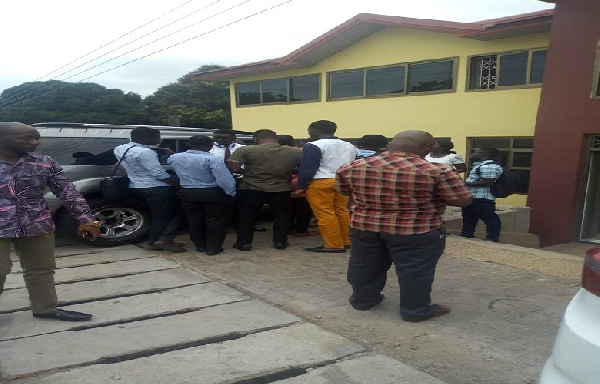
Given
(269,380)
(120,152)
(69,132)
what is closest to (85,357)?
(269,380)

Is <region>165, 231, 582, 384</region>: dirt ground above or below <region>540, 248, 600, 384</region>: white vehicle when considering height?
below

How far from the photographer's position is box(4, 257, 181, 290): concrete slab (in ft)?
15.4

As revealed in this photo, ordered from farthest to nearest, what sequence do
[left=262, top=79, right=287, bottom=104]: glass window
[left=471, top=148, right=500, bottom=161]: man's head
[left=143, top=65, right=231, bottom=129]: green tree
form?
[left=143, top=65, right=231, bottom=129]: green tree, [left=262, top=79, right=287, bottom=104]: glass window, [left=471, top=148, right=500, bottom=161]: man's head

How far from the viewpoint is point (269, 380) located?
109 inches

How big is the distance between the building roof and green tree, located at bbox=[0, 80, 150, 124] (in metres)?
17.2

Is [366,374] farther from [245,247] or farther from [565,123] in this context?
[565,123]

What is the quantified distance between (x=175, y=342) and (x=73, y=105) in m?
33.7

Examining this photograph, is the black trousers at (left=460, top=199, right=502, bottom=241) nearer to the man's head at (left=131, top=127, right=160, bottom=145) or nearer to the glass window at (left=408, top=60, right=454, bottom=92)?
the man's head at (left=131, top=127, right=160, bottom=145)

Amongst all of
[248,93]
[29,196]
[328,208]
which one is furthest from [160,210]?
[248,93]

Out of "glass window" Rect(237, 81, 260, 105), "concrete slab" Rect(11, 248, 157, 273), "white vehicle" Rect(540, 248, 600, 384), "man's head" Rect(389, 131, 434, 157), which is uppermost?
"glass window" Rect(237, 81, 260, 105)

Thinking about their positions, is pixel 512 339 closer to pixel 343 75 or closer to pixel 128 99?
pixel 343 75

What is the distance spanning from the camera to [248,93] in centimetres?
1744

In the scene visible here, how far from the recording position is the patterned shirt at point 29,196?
334cm

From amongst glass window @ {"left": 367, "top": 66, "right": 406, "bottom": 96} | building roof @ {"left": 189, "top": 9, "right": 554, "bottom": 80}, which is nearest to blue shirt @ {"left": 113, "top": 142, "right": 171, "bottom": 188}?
building roof @ {"left": 189, "top": 9, "right": 554, "bottom": 80}
